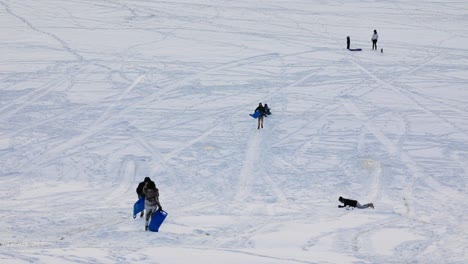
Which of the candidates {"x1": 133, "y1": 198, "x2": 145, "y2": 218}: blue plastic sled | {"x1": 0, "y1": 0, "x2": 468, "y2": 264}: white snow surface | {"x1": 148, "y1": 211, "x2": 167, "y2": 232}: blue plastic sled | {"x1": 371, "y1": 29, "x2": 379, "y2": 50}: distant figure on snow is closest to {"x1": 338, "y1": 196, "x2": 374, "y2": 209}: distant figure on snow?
{"x1": 0, "y1": 0, "x2": 468, "y2": 264}: white snow surface

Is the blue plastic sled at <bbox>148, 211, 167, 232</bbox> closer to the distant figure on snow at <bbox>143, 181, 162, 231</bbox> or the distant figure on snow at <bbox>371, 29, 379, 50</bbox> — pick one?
the distant figure on snow at <bbox>143, 181, 162, 231</bbox>

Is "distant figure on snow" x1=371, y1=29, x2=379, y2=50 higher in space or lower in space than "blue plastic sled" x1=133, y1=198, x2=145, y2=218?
higher

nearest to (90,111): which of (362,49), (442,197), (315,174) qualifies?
(315,174)

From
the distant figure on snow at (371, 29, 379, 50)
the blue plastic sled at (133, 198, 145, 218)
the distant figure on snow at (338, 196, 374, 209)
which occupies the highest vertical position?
the distant figure on snow at (371, 29, 379, 50)

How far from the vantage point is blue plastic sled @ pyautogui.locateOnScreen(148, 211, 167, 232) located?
464 inches

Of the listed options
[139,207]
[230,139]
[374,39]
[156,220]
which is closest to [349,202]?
[156,220]

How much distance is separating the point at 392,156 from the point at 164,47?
14.5 metres

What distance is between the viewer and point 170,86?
23812mm

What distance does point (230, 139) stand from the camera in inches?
752

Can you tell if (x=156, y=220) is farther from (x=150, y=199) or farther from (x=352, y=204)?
(x=352, y=204)

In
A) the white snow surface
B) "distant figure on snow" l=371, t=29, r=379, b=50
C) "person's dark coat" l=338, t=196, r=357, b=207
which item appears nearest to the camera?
the white snow surface

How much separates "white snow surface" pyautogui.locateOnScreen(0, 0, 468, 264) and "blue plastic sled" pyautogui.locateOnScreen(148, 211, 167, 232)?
246mm

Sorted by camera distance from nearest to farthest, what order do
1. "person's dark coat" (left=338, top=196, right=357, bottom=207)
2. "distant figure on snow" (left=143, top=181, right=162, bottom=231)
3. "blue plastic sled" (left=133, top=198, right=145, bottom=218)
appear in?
1. "distant figure on snow" (left=143, top=181, right=162, bottom=231)
2. "blue plastic sled" (left=133, top=198, right=145, bottom=218)
3. "person's dark coat" (left=338, top=196, right=357, bottom=207)

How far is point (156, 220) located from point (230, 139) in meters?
7.53
